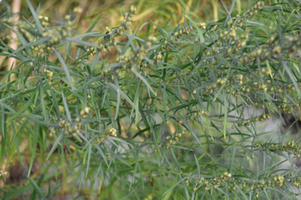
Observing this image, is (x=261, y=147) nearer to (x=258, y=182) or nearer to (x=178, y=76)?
(x=258, y=182)

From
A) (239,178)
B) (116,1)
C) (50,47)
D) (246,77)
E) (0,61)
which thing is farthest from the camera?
(116,1)

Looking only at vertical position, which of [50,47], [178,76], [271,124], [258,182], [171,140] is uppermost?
[50,47]

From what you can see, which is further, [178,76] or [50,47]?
[178,76]

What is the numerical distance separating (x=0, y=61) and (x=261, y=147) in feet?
3.15

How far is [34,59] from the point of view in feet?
1.30

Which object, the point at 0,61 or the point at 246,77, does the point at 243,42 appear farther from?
the point at 0,61

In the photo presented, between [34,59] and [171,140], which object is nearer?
[34,59]

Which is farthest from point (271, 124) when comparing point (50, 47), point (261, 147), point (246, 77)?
point (50, 47)

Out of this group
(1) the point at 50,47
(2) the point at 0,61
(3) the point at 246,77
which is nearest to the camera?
(1) the point at 50,47

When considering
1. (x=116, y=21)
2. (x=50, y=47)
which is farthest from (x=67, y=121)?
(x=116, y=21)

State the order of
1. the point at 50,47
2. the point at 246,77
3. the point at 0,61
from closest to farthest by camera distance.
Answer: the point at 50,47 → the point at 246,77 → the point at 0,61

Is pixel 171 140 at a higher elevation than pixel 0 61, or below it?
below

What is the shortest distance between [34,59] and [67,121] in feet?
0.41

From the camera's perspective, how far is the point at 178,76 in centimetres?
47
